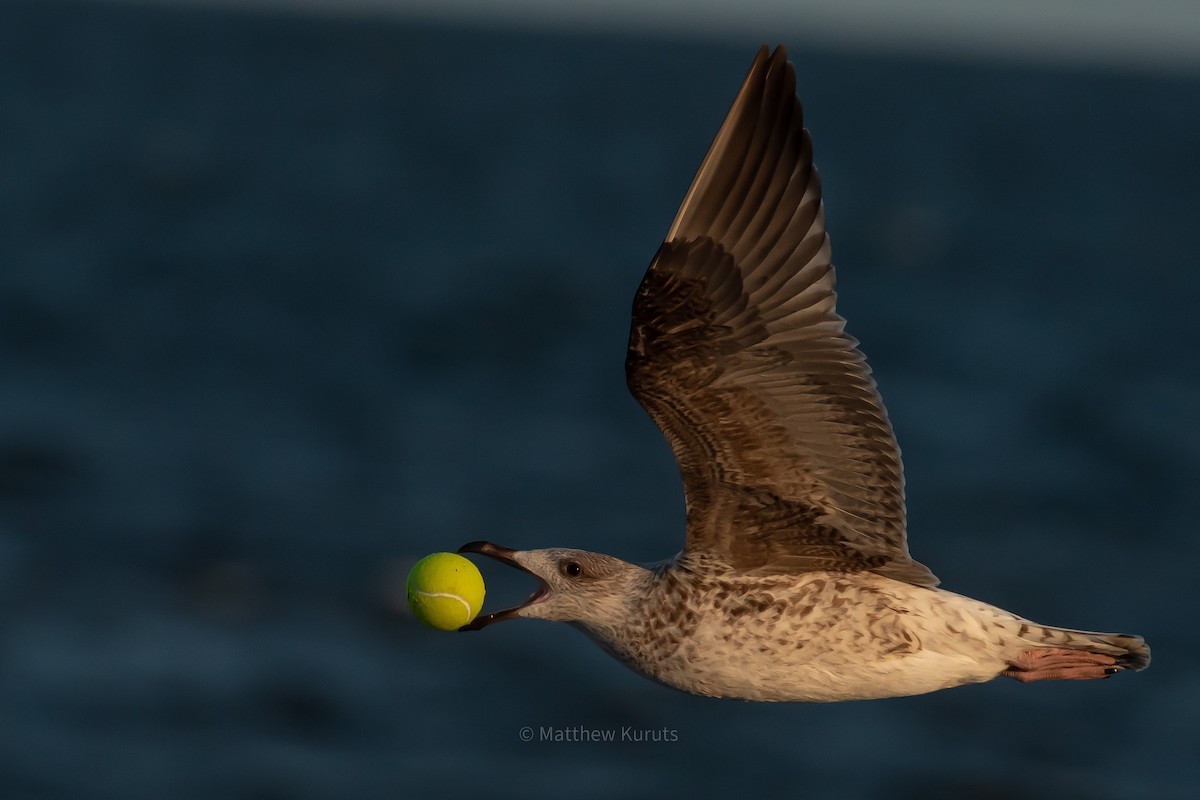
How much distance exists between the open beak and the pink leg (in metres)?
2.21

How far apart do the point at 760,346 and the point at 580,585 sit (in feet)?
5.18

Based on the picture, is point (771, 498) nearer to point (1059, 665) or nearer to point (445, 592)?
point (445, 592)

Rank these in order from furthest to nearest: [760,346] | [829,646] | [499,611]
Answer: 1. [499,611]
2. [829,646]
3. [760,346]

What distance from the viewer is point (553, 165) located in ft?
252

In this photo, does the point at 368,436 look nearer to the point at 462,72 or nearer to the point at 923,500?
the point at 923,500

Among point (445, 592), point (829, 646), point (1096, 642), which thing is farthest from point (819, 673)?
point (445, 592)

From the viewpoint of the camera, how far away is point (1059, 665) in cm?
830

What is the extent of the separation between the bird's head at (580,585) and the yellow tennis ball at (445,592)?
0.26 m

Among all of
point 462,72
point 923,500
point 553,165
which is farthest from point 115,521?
point 462,72

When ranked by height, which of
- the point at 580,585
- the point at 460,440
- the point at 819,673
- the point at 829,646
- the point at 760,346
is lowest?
the point at 819,673

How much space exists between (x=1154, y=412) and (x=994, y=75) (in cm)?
11320

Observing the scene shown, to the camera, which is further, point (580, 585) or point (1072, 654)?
point (580, 585)

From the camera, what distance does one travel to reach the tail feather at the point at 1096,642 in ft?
26.7

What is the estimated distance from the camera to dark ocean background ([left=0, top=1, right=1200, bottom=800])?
75.5 ft
